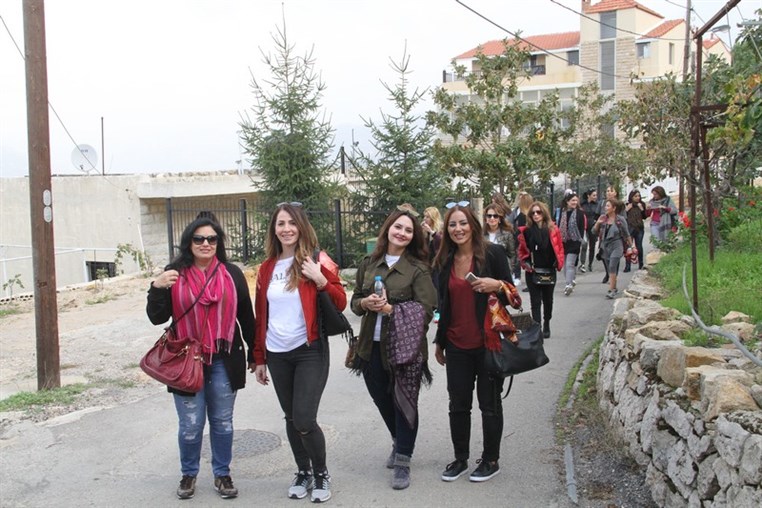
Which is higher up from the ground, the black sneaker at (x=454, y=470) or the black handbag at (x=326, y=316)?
the black handbag at (x=326, y=316)

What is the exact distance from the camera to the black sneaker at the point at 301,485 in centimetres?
503

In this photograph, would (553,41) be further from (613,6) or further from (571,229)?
(571,229)

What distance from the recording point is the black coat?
4.83 metres

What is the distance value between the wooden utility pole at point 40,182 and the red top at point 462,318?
171 inches

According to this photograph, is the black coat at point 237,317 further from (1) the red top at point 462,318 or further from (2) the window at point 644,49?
(2) the window at point 644,49

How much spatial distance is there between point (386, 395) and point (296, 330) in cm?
81

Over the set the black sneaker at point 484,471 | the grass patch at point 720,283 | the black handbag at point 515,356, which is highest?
the grass patch at point 720,283

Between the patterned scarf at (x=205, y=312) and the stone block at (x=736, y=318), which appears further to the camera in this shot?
the stone block at (x=736, y=318)

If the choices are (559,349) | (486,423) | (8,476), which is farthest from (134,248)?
(486,423)

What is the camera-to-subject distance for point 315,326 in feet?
16.0

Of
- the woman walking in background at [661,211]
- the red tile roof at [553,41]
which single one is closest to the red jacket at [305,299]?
the woman walking in background at [661,211]

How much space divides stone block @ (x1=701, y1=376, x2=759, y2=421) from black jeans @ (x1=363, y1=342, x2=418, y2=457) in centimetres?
177

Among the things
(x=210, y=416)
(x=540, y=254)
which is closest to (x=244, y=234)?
(x=540, y=254)

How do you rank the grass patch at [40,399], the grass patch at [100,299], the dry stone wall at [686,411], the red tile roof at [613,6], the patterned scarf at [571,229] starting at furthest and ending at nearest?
1. the red tile roof at [613,6]
2. the grass patch at [100,299]
3. the patterned scarf at [571,229]
4. the grass patch at [40,399]
5. the dry stone wall at [686,411]
